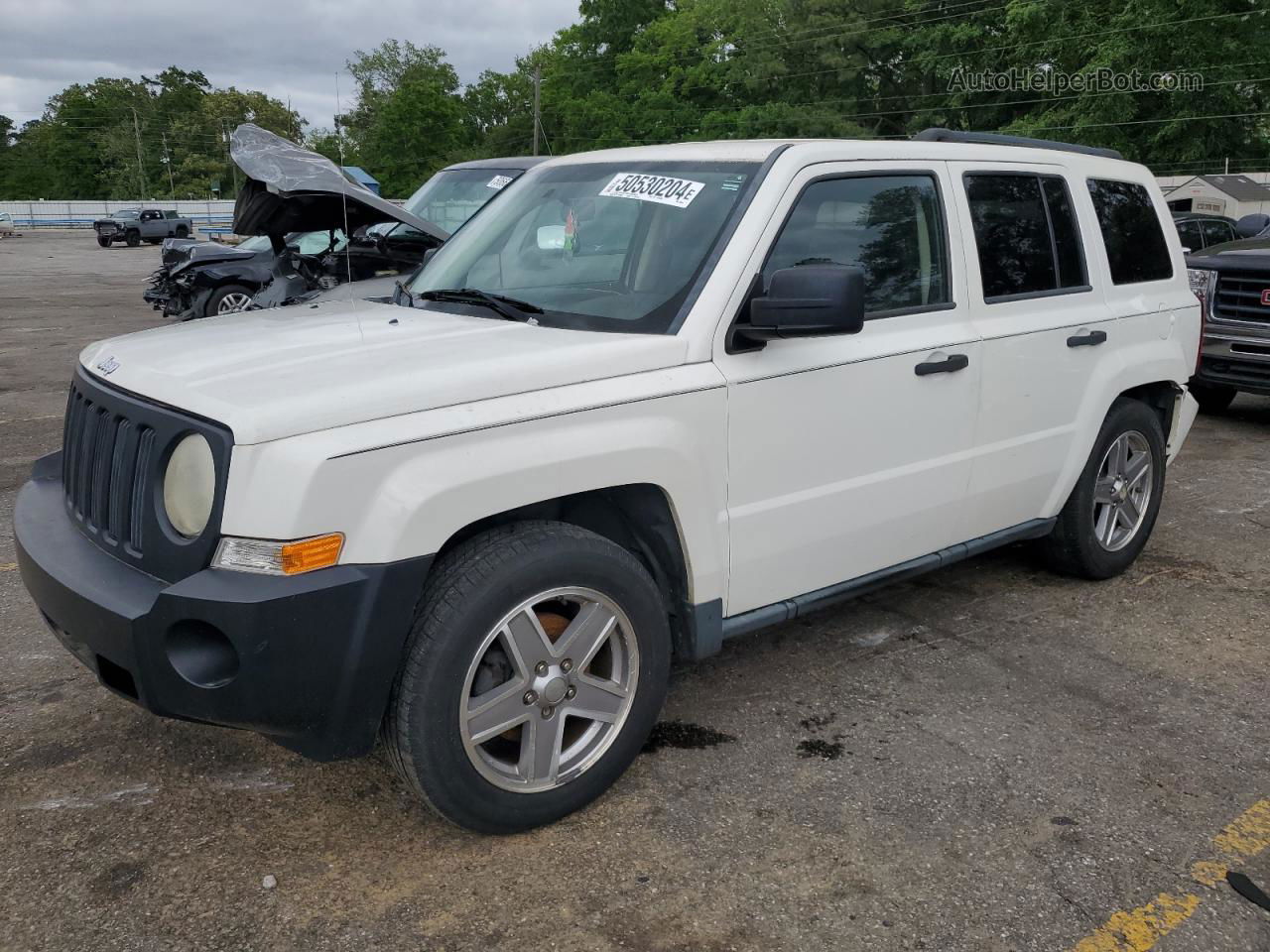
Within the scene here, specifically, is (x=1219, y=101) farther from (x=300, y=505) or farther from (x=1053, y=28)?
(x=300, y=505)

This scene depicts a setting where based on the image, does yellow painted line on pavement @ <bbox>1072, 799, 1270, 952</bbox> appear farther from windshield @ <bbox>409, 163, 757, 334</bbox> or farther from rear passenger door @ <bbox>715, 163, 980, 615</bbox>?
windshield @ <bbox>409, 163, 757, 334</bbox>

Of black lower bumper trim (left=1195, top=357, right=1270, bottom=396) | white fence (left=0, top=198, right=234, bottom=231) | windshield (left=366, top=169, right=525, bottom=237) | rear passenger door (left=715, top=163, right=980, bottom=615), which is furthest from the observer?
white fence (left=0, top=198, right=234, bottom=231)

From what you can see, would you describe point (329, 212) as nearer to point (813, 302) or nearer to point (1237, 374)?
point (813, 302)

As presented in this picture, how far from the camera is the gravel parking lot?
8.89ft

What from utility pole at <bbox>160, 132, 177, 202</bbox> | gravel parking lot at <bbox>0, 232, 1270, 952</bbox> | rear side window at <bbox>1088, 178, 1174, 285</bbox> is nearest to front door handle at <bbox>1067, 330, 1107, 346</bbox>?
rear side window at <bbox>1088, 178, 1174, 285</bbox>

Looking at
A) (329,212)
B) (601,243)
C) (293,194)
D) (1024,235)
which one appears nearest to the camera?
(601,243)

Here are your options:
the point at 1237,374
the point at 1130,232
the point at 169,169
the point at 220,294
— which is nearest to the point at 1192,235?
the point at 1237,374

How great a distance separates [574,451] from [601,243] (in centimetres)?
109

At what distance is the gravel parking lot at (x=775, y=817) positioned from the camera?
2.71 metres

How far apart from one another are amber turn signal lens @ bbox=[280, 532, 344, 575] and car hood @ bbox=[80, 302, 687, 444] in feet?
0.82

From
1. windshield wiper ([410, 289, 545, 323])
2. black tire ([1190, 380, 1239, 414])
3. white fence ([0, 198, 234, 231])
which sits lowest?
white fence ([0, 198, 234, 231])

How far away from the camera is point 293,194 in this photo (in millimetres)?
6777

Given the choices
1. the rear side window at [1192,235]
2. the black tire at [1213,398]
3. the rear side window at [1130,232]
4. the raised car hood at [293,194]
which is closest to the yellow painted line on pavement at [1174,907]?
the rear side window at [1130,232]

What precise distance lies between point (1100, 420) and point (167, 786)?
3812 mm
